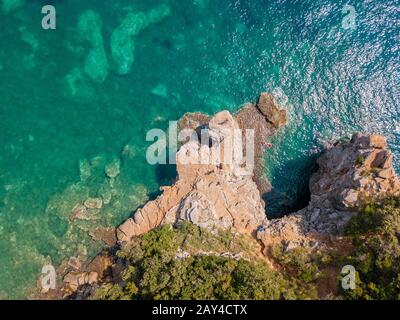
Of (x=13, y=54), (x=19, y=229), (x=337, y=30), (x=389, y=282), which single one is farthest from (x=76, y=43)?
(x=389, y=282)

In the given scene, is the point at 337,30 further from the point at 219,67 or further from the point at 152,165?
the point at 152,165

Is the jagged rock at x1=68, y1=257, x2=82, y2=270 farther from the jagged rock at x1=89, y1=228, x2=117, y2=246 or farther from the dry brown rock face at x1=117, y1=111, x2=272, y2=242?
the dry brown rock face at x1=117, y1=111, x2=272, y2=242

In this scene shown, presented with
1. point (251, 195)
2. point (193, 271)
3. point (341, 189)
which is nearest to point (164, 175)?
point (251, 195)

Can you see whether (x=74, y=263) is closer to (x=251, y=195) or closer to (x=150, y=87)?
(x=251, y=195)

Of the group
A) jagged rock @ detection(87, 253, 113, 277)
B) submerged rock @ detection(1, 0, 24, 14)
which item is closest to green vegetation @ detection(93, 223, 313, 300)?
jagged rock @ detection(87, 253, 113, 277)
